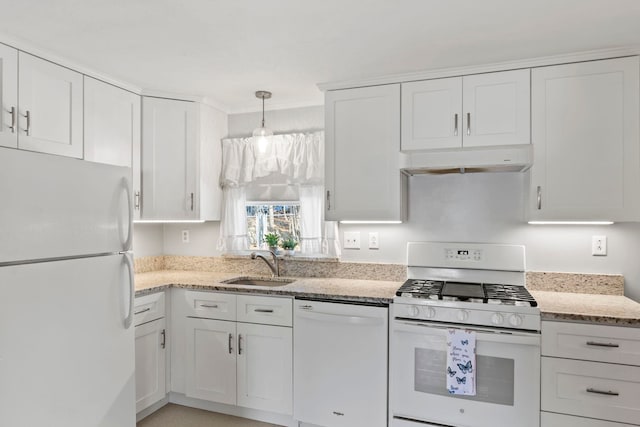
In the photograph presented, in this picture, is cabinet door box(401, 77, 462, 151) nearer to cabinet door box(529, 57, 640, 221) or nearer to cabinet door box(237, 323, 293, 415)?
cabinet door box(529, 57, 640, 221)

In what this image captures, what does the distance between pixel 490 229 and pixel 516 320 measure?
2.65 feet

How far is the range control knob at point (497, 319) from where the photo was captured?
7.20 ft

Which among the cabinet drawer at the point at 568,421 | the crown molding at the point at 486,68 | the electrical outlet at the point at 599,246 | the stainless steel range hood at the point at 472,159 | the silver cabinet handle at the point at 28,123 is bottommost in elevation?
the cabinet drawer at the point at 568,421

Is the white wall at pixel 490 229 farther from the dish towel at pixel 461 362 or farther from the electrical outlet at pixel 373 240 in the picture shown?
the dish towel at pixel 461 362

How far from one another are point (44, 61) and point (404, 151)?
218 cm

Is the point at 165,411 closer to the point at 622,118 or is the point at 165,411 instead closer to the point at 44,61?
the point at 44,61

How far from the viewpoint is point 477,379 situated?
2.25 meters

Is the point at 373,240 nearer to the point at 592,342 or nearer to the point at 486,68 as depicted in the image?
the point at 486,68

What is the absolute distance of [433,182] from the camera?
2.95 metres

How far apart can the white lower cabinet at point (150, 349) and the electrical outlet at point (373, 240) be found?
154 centimetres

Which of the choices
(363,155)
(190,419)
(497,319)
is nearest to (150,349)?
(190,419)

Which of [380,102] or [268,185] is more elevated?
[380,102]

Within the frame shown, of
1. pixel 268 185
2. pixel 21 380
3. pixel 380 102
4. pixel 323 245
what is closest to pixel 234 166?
pixel 268 185

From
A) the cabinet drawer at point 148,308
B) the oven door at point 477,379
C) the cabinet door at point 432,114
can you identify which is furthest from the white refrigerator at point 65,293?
the cabinet door at point 432,114
